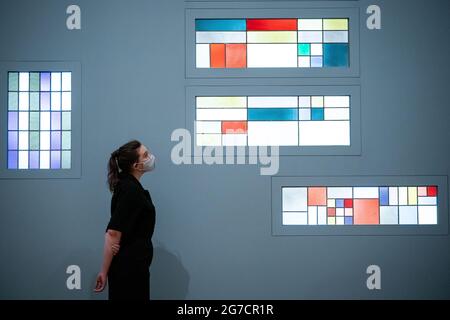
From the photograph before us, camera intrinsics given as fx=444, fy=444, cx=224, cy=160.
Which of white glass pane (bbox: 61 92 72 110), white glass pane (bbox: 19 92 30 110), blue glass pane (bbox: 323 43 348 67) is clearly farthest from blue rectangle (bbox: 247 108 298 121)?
white glass pane (bbox: 19 92 30 110)

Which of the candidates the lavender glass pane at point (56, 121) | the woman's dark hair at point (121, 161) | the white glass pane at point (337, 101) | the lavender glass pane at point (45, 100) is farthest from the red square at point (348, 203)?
the lavender glass pane at point (45, 100)

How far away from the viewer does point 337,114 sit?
2.69 m

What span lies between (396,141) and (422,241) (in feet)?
2.03

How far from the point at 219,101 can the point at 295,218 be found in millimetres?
840

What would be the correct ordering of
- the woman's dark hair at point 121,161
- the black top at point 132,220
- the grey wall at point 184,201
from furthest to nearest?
1. the grey wall at point 184,201
2. the woman's dark hair at point 121,161
3. the black top at point 132,220

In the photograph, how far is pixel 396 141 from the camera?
2.65m

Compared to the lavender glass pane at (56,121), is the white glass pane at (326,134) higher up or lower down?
lower down

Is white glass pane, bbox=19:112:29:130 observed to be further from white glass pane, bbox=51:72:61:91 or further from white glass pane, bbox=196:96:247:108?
white glass pane, bbox=196:96:247:108

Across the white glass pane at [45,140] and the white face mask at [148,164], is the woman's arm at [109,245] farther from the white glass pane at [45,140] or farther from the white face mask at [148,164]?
the white glass pane at [45,140]

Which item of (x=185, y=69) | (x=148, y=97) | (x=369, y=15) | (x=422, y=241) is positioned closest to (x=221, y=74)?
(x=185, y=69)

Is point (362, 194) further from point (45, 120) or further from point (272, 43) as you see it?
point (45, 120)

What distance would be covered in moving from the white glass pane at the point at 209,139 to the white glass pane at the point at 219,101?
0.18m

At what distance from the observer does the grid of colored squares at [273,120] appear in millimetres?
2678

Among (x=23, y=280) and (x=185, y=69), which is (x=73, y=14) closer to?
(x=185, y=69)
